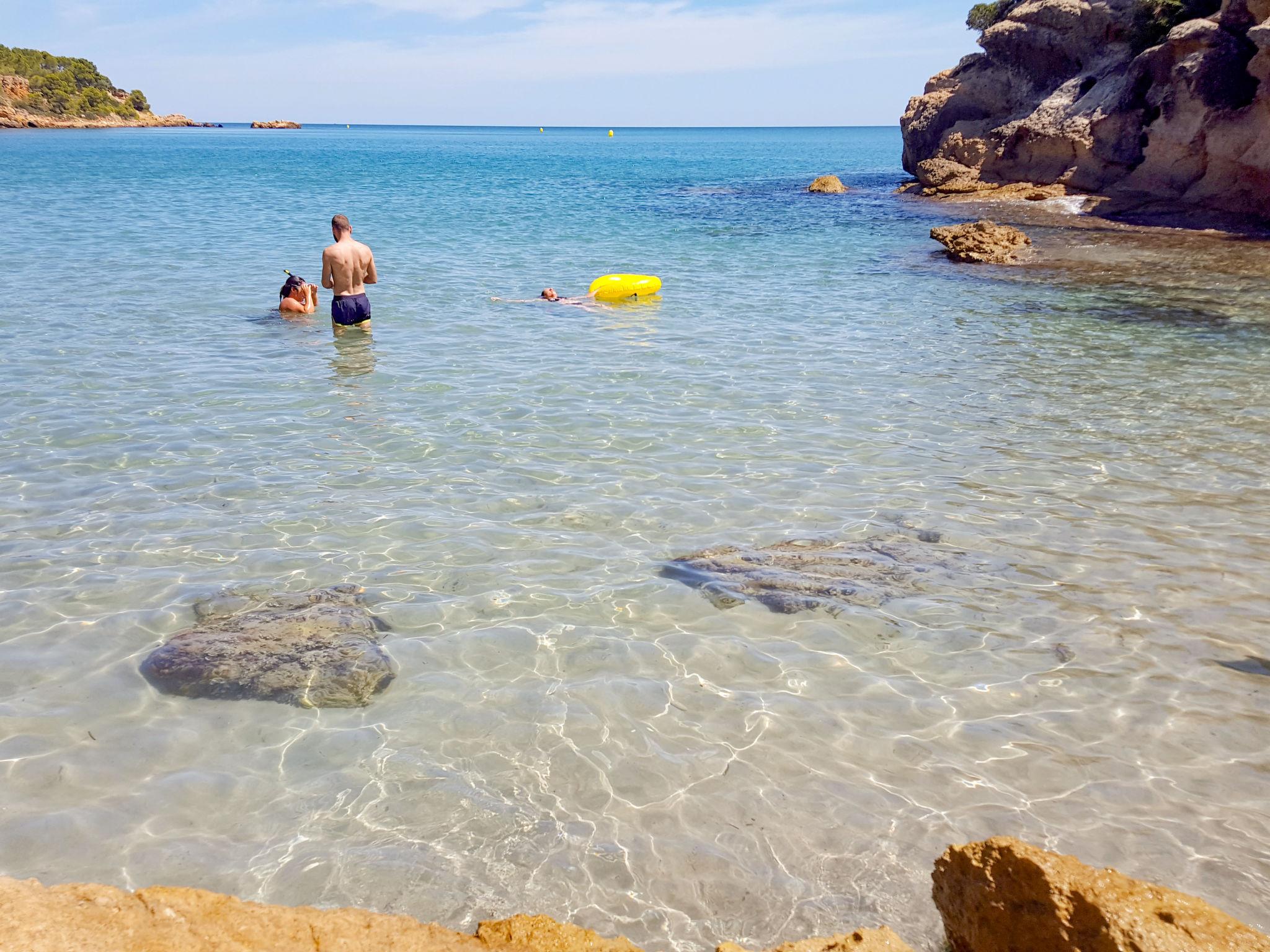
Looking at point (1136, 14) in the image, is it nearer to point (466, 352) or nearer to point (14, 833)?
point (466, 352)

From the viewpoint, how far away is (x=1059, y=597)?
203 inches

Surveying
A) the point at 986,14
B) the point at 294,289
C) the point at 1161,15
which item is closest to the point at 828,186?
the point at 986,14

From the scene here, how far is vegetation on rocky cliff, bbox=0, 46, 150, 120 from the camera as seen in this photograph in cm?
9538

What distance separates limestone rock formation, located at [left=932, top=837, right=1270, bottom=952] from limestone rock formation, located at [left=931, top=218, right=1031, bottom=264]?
673 inches

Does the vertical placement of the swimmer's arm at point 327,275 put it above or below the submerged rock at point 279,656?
above

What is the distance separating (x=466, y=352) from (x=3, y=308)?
6.62 meters

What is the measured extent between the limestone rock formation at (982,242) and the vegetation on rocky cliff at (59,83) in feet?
358

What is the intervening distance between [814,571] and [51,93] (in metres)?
119

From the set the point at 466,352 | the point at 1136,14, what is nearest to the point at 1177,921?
the point at 466,352

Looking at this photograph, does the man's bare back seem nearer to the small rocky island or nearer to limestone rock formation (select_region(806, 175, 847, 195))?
limestone rock formation (select_region(806, 175, 847, 195))

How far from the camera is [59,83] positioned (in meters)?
97.7

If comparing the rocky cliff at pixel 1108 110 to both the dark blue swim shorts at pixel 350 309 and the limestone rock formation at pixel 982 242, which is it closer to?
the limestone rock formation at pixel 982 242

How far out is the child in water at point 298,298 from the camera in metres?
12.4

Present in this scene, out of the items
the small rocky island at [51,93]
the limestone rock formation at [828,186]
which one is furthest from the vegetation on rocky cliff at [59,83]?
the limestone rock formation at [828,186]
